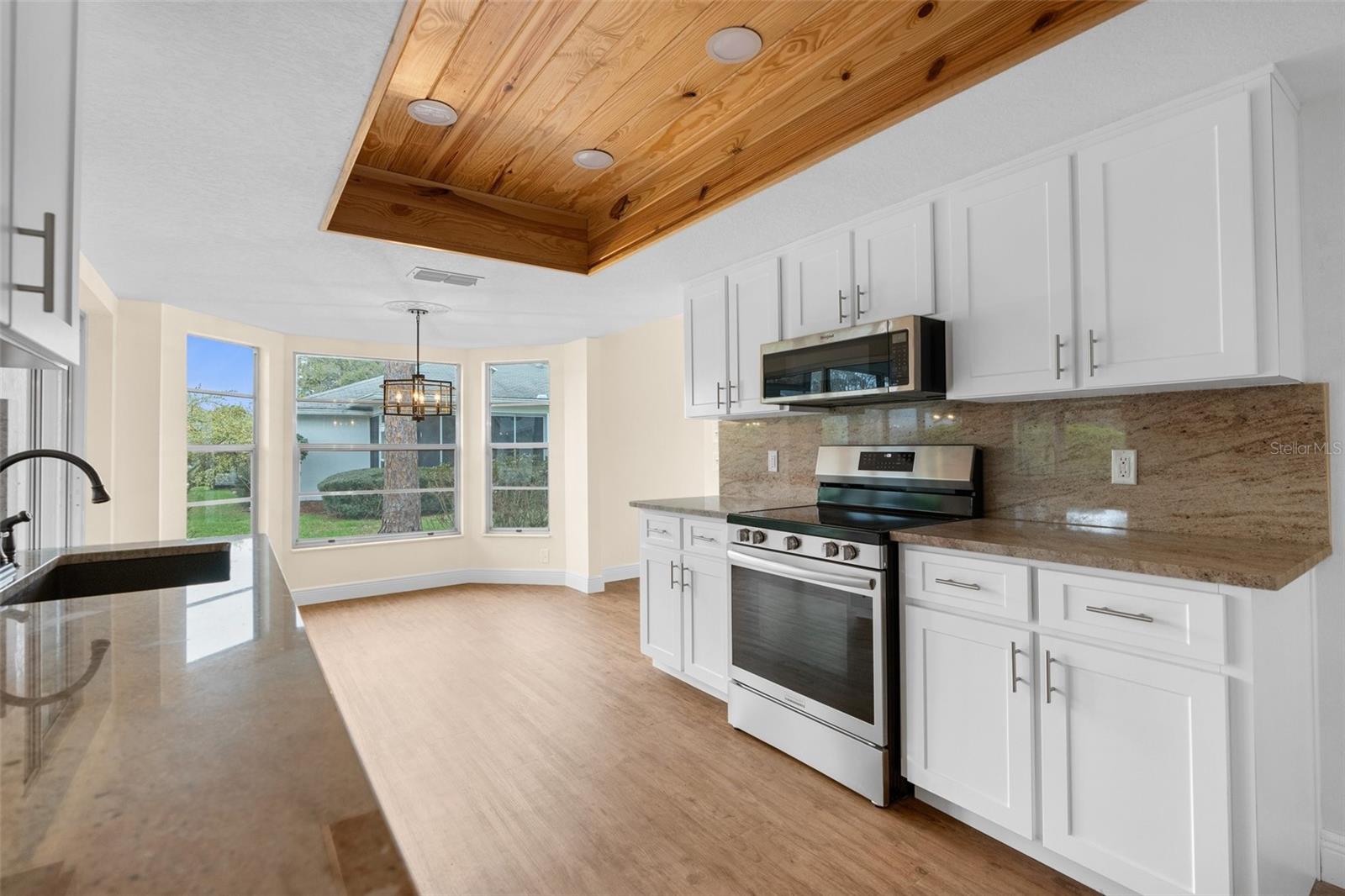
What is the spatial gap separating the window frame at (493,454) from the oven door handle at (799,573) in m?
3.59

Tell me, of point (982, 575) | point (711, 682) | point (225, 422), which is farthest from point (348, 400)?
point (982, 575)

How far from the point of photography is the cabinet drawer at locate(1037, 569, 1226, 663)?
1.60m

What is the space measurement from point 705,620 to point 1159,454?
2011 millimetres

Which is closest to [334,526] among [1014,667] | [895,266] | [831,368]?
[831,368]

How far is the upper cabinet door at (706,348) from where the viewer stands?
3.53 meters

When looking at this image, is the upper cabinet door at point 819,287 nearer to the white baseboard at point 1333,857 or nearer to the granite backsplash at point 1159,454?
the granite backsplash at point 1159,454

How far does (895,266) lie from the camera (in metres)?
2.68

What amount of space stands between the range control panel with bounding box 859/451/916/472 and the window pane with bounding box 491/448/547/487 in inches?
152

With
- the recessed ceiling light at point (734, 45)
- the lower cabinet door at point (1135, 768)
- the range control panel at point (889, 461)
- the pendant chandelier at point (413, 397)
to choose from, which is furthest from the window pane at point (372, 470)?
the lower cabinet door at point (1135, 768)

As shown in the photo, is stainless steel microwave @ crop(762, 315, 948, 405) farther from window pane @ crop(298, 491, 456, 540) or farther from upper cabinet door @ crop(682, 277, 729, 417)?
window pane @ crop(298, 491, 456, 540)

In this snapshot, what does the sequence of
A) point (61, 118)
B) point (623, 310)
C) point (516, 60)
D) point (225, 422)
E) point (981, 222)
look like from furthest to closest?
point (225, 422)
point (623, 310)
point (981, 222)
point (516, 60)
point (61, 118)

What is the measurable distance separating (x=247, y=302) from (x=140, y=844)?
4.50 m

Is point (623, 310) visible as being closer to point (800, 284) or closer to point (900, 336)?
point (800, 284)

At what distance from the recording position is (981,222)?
7.79ft
